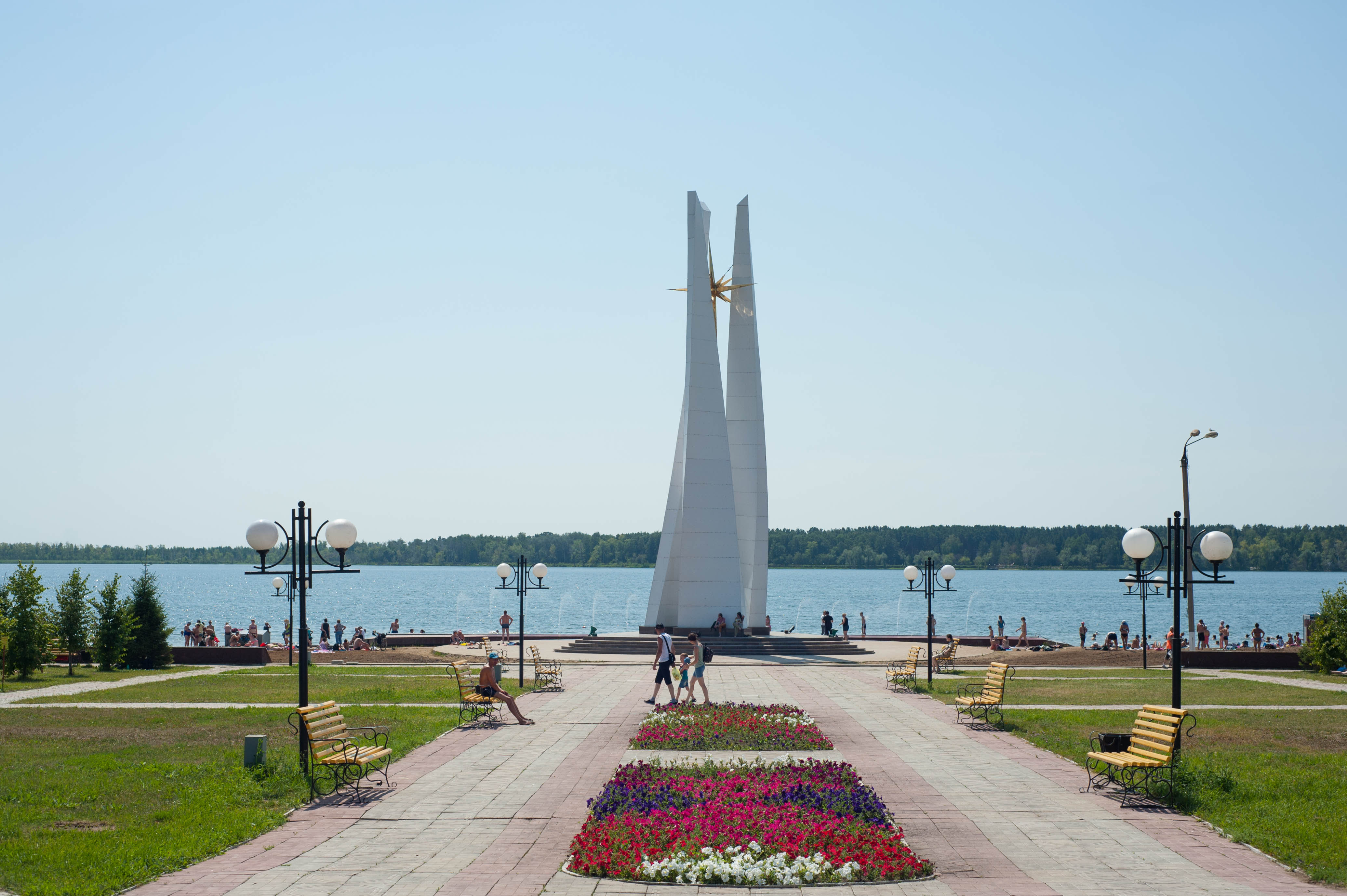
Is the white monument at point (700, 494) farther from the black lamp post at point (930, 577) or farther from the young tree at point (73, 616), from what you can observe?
the young tree at point (73, 616)

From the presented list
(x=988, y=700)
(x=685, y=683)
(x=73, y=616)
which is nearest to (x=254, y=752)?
(x=685, y=683)

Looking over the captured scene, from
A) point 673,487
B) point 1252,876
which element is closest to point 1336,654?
point 673,487

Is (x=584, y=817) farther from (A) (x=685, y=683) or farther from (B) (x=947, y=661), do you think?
(B) (x=947, y=661)

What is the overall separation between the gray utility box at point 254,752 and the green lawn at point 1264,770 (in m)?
9.19

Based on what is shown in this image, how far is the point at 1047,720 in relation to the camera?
54.2 feet

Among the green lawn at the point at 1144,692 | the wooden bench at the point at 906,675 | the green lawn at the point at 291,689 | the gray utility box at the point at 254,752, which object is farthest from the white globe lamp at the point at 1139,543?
the green lawn at the point at 291,689

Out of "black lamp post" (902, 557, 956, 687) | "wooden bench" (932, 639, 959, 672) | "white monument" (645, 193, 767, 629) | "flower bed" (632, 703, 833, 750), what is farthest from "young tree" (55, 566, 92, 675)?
"wooden bench" (932, 639, 959, 672)

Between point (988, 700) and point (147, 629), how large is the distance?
72.5 feet

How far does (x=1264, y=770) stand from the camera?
1209 cm

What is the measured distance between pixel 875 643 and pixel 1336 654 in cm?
1545

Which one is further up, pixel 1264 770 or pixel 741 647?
pixel 1264 770

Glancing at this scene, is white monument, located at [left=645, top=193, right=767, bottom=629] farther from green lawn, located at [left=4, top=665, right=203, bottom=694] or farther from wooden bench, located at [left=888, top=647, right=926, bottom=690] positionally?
green lawn, located at [left=4, top=665, right=203, bottom=694]

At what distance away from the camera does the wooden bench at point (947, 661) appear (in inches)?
1112

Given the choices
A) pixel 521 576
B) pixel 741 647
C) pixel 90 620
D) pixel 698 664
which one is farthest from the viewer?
pixel 741 647
